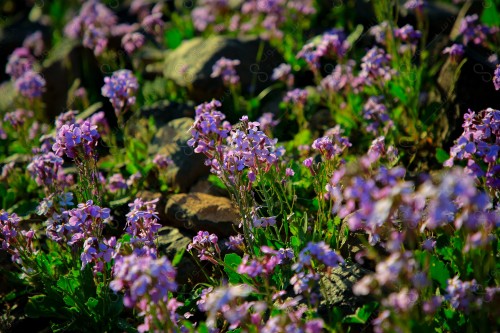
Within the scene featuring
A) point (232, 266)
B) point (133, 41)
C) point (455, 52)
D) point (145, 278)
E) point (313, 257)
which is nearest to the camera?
point (145, 278)

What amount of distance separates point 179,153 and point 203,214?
1.36 m

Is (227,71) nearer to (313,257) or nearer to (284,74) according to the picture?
(284,74)

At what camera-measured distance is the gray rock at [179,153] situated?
6.25 meters

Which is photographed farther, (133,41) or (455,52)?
(133,41)

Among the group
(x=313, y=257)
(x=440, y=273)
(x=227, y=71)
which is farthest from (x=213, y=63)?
(x=313, y=257)

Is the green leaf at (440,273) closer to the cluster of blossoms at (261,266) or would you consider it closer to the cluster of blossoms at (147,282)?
the cluster of blossoms at (261,266)

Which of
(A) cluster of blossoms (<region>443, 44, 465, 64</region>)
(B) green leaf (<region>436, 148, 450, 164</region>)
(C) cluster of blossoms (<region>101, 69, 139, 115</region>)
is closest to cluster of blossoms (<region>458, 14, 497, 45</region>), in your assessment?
(A) cluster of blossoms (<region>443, 44, 465, 64</region>)

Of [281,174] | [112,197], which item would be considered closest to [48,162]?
[112,197]

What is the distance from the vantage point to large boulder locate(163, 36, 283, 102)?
25.8 ft

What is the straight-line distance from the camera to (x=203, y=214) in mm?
5336

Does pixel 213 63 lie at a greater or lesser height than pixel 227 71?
lesser

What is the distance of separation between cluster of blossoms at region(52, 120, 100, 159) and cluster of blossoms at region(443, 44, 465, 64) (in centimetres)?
358

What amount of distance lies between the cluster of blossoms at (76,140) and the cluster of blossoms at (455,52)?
11.7ft

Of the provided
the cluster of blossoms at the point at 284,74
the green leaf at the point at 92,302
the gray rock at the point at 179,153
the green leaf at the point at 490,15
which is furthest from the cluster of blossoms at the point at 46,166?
the green leaf at the point at 490,15
